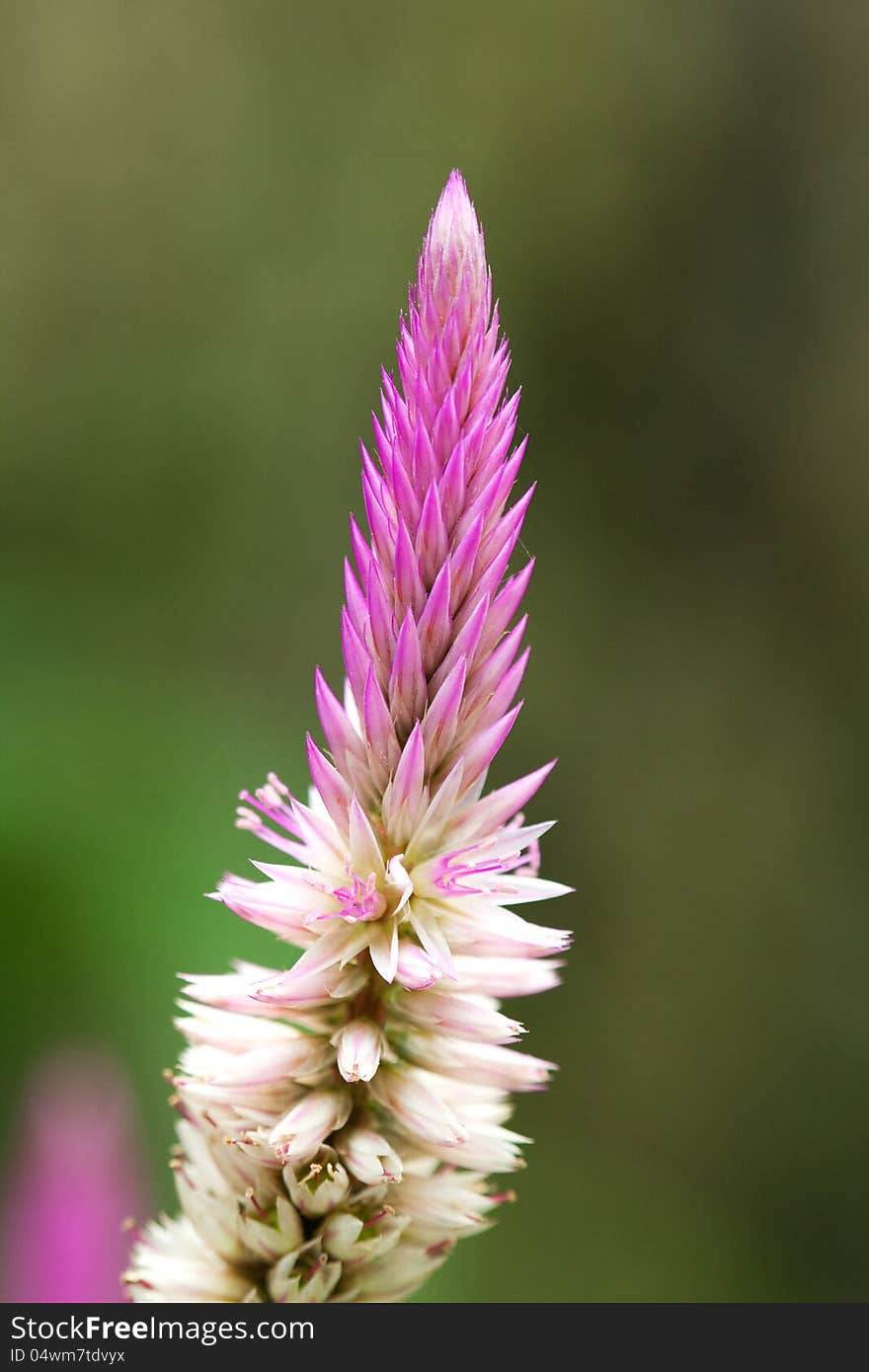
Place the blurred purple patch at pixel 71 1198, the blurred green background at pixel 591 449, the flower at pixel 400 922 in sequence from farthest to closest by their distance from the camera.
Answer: the blurred green background at pixel 591 449, the blurred purple patch at pixel 71 1198, the flower at pixel 400 922

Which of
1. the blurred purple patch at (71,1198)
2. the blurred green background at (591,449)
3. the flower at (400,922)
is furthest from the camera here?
the blurred green background at (591,449)

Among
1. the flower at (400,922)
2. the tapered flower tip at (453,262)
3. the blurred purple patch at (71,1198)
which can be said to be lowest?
the blurred purple patch at (71,1198)

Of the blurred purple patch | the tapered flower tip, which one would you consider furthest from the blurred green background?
the tapered flower tip

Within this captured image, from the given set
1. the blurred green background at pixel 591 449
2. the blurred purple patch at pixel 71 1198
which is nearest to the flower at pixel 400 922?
the blurred purple patch at pixel 71 1198

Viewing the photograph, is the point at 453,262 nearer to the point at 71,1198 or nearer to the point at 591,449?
the point at 71,1198

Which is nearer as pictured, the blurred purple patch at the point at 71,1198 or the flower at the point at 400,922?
the flower at the point at 400,922

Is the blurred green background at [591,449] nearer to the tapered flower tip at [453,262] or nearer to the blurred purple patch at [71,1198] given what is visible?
the blurred purple patch at [71,1198]
